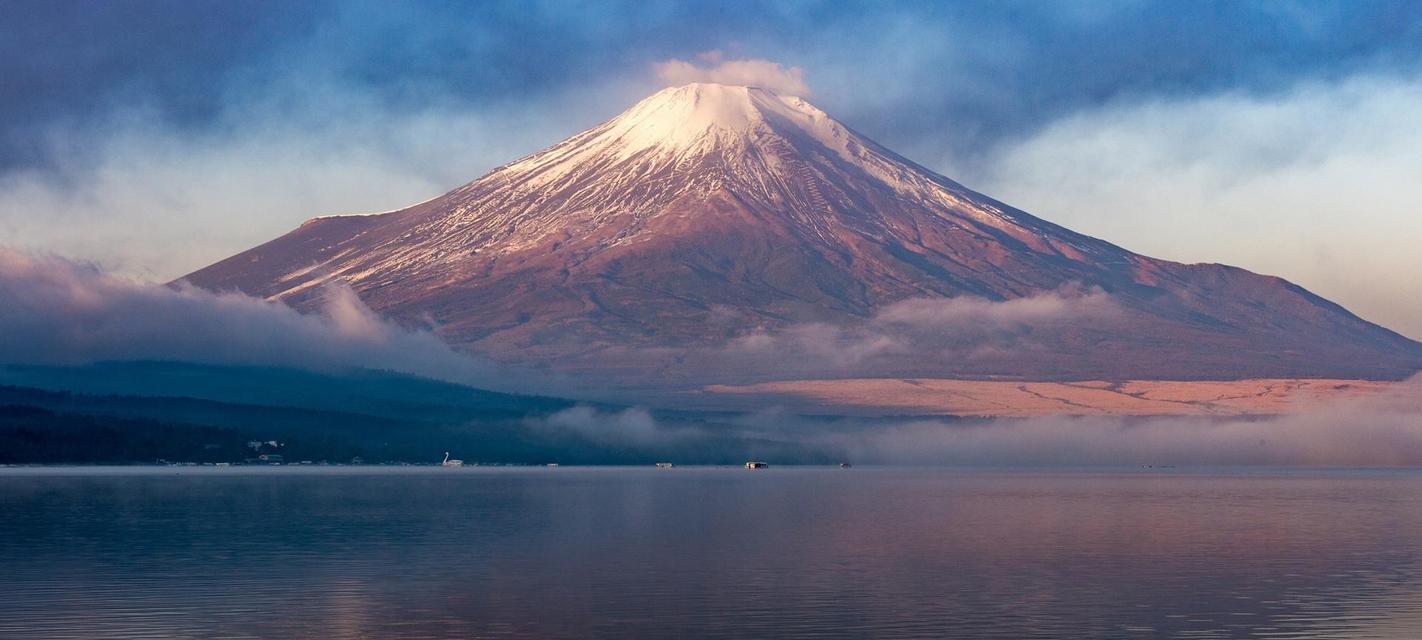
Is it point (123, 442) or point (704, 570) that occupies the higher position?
point (123, 442)

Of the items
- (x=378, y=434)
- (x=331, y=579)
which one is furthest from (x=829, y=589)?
(x=378, y=434)

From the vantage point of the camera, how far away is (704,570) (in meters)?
44.2

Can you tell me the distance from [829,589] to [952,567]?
268 inches

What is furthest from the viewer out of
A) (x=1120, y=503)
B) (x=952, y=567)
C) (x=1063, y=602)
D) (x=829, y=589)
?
(x=1120, y=503)

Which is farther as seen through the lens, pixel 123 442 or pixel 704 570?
pixel 123 442

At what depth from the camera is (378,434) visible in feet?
649

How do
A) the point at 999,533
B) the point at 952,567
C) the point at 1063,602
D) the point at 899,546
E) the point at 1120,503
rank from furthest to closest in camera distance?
the point at 1120,503 < the point at 999,533 < the point at 899,546 < the point at 952,567 < the point at 1063,602

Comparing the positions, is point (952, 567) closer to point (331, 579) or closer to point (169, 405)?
point (331, 579)

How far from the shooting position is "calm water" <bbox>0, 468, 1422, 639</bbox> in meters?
33.5

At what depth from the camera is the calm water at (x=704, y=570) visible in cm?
3353

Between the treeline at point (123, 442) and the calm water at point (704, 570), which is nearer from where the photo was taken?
the calm water at point (704, 570)

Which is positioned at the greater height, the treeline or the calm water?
the treeline

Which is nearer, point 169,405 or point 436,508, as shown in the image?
point 436,508

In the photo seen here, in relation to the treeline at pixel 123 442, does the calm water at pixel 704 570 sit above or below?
below
